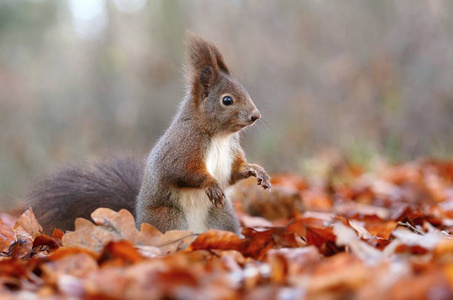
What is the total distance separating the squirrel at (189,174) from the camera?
290 cm

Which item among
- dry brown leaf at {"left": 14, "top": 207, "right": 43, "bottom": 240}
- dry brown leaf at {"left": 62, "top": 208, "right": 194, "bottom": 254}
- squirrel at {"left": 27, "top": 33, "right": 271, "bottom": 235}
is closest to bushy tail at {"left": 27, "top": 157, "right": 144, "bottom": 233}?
squirrel at {"left": 27, "top": 33, "right": 271, "bottom": 235}

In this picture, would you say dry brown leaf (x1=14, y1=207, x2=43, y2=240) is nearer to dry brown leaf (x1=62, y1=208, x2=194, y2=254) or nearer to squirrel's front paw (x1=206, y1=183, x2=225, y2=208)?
dry brown leaf (x1=62, y1=208, x2=194, y2=254)

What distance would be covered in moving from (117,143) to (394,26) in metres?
6.29

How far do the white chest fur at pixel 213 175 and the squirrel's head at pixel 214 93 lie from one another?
0.30 feet

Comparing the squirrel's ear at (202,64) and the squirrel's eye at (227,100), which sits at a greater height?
the squirrel's ear at (202,64)

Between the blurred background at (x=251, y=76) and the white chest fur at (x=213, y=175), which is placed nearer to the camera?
the white chest fur at (x=213, y=175)

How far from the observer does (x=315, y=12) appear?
37.3 feet

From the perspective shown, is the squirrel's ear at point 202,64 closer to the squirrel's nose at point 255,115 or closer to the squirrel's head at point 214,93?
the squirrel's head at point 214,93

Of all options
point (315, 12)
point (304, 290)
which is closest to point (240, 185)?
point (304, 290)

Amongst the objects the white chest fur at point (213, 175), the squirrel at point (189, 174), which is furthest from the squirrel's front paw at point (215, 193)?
the white chest fur at point (213, 175)

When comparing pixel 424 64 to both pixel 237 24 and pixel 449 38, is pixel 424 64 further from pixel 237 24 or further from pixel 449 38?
pixel 237 24

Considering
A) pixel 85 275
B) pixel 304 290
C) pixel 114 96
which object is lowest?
pixel 114 96

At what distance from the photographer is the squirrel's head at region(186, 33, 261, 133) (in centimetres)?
310

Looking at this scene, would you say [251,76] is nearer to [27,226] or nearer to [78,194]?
[78,194]
